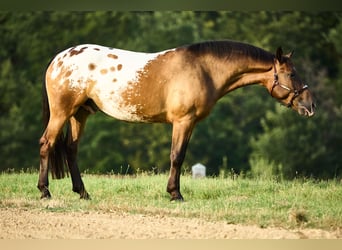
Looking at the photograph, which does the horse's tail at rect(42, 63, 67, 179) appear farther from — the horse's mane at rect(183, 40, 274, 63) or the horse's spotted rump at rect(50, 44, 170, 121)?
the horse's mane at rect(183, 40, 274, 63)

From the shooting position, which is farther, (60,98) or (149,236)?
(60,98)

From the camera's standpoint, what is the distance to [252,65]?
8.41 m

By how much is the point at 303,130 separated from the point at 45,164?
15.8 metres

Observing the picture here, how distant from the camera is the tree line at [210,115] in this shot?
23172mm

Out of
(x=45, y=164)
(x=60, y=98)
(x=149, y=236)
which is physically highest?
(x=60, y=98)

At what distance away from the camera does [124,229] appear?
679 centimetres

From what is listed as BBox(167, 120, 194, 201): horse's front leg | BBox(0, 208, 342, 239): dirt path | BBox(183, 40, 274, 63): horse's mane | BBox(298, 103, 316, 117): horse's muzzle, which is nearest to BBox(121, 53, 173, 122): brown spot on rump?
BBox(167, 120, 194, 201): horse's front leg

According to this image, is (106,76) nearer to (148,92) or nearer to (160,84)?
(148,92)

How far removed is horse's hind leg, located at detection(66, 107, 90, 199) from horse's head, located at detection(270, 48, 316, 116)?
7.64ft

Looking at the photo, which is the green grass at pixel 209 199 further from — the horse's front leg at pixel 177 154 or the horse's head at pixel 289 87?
the horse's head at pixel 289 87

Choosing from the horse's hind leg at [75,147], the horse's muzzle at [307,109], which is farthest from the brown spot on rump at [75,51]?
the horse's muzzle at [307,109]
